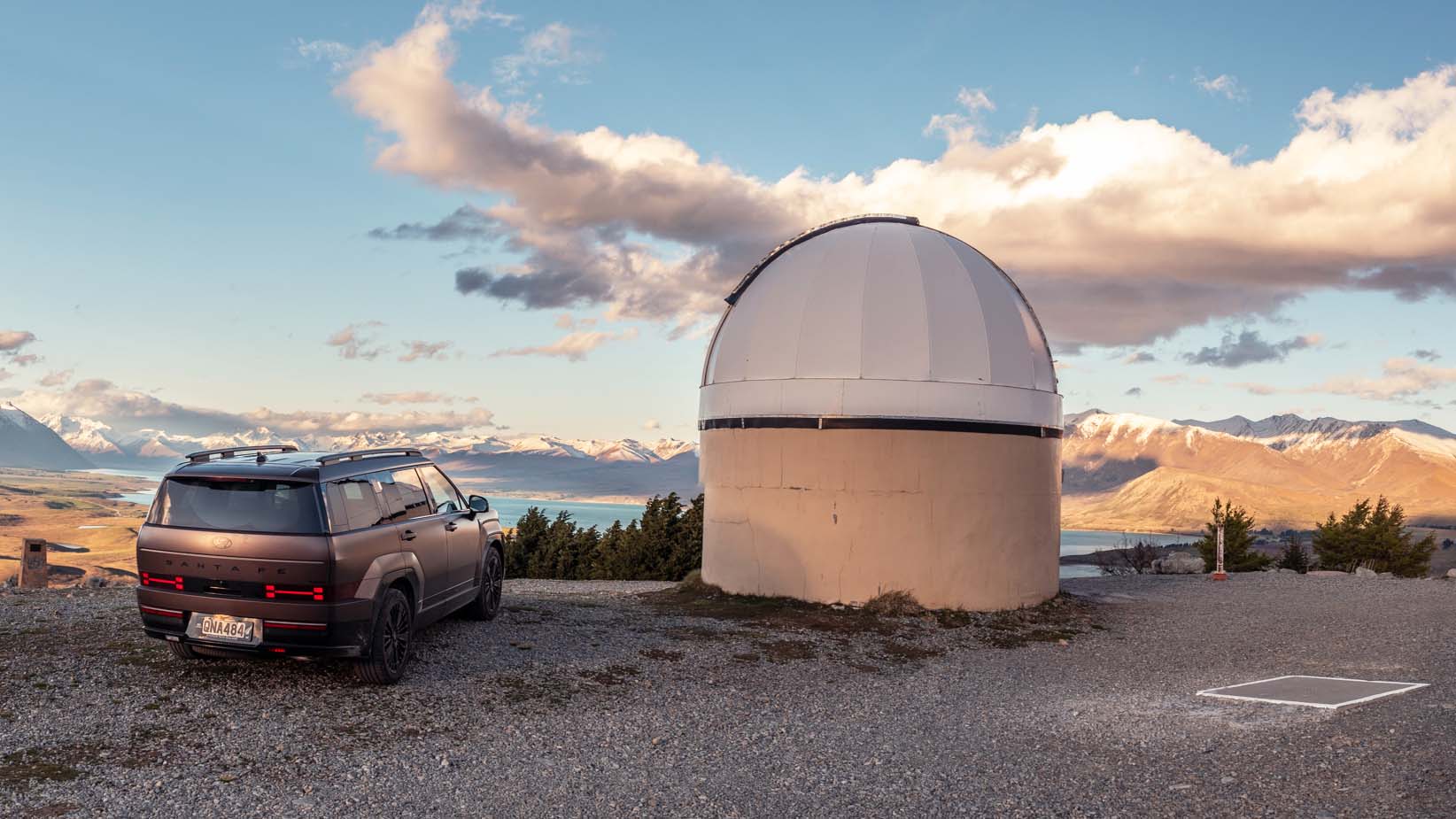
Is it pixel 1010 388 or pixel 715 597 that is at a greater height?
pixel 1010 388

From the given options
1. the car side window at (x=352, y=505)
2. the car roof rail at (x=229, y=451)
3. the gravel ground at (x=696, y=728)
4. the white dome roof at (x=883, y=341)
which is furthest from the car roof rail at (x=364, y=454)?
the white dome roof at (x=883, y=341)

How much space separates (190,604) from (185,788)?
2272 mm

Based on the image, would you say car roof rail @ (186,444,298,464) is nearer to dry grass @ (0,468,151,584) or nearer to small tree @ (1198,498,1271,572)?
small tree @ (1198,498,1271,572)

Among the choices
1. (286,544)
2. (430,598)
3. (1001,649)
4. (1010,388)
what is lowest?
(1001,649)

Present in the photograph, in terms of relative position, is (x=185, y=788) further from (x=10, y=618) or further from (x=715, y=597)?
(x=715, y=597)

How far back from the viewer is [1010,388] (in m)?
15.2

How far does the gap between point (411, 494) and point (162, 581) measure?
2204 mm

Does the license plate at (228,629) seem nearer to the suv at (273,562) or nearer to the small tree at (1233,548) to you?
the suv at (273,562)

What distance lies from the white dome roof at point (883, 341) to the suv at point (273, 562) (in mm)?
8005

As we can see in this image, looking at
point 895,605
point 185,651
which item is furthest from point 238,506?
point 895,605

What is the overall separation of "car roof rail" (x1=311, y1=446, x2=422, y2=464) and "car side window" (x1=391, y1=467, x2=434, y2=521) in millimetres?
224

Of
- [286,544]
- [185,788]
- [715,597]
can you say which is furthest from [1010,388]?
[185,788]

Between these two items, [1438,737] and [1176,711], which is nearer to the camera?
[1438,737]

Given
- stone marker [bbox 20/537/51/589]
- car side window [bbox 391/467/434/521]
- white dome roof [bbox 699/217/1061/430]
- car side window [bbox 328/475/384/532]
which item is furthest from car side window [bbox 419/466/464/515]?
stone marker [bbox 20/537/51/589]
